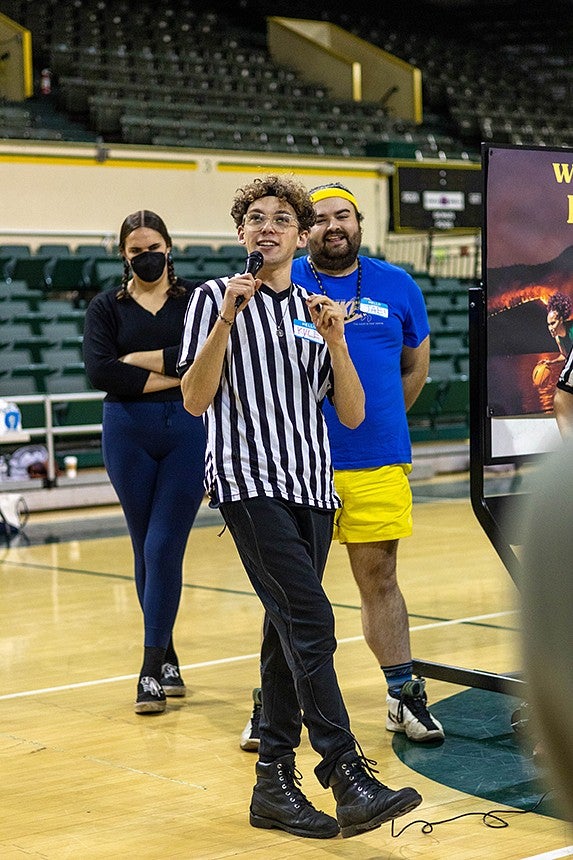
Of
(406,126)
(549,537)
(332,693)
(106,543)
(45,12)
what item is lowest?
(106,543)

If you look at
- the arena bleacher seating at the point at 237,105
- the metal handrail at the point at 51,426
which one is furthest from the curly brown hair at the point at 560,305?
the arena bleacher seating at the point at 237,105

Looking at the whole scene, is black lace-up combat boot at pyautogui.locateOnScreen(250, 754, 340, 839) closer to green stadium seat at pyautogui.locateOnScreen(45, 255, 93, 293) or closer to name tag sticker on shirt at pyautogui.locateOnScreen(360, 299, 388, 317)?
name tag sticker on shirt at pyautogui.locateOnScreen(360, 299, 388, 317)

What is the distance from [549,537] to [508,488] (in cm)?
1062

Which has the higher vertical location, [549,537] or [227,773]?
[549,537]

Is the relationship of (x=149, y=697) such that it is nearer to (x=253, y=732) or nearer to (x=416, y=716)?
(x=253, y=732)

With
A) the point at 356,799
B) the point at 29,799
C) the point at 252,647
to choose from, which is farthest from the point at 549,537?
the point at 252,647

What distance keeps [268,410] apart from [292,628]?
55 cm

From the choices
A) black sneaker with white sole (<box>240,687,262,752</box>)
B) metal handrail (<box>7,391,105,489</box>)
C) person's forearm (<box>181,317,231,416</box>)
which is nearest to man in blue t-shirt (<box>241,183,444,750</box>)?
black sneaker with white sole (<box>240,687,262,752</box>)

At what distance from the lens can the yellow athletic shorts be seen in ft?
13.4

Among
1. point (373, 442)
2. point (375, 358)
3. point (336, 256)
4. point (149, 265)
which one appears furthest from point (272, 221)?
point (149, 265)

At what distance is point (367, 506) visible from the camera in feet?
13.4

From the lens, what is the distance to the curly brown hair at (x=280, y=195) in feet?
11.2

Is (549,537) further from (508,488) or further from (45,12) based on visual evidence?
(45,12)

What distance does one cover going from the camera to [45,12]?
797 inches
